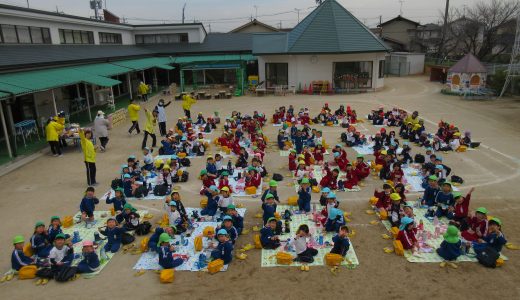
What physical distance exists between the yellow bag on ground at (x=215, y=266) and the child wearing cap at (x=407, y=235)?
3889mm

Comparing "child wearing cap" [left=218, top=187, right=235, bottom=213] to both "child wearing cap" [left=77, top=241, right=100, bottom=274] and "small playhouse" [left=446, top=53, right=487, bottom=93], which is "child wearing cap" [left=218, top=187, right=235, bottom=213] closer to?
"child wearing cap" [left=77, top=241, right=100, bottom=274]

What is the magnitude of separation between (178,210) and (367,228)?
4.72 metres

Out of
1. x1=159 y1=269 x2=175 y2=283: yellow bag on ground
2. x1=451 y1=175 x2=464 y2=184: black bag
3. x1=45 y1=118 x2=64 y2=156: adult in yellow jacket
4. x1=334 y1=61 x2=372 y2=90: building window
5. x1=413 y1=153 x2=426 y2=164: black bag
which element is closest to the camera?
x1=159 y1=269 x2=175 y2=283: yellow bag on ground

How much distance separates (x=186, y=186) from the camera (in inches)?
489

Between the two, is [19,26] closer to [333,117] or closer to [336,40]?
[333,117]

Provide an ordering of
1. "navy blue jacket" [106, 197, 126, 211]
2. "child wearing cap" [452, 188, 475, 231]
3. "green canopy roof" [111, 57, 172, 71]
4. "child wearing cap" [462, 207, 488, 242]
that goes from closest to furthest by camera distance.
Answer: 1. "child wearing cap" [462, 207, 488, 242]
2. "child wearing cap" [452, 188, 475, 231]
3. "navy blue jacket" [106, 197, 126, 211]
4. "green canopy roof" [111, 57, 172, 71]

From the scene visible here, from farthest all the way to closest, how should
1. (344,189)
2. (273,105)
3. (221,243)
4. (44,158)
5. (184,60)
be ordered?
1. (184,60)
2. (273,105)
3. (44,158)
4. (344,189)
5. (221,243)

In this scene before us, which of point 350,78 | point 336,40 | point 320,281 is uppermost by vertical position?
point 336,40

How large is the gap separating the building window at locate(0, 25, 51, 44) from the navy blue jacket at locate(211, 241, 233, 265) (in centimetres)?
1934

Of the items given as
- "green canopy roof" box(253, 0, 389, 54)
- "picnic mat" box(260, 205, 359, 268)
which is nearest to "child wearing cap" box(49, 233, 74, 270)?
"picnic mat" box(260, 205, 359, 268)

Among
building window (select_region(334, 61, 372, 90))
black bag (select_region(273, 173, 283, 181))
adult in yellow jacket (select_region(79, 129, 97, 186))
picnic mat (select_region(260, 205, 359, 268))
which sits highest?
building window (select_region(334, 61, 372, 90))

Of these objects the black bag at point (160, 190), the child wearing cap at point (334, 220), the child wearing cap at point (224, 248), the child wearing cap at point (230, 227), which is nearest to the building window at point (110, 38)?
the black bag at point (160, 190)

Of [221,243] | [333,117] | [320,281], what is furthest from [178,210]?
[333,117]

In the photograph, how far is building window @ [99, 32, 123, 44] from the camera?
107 ft
